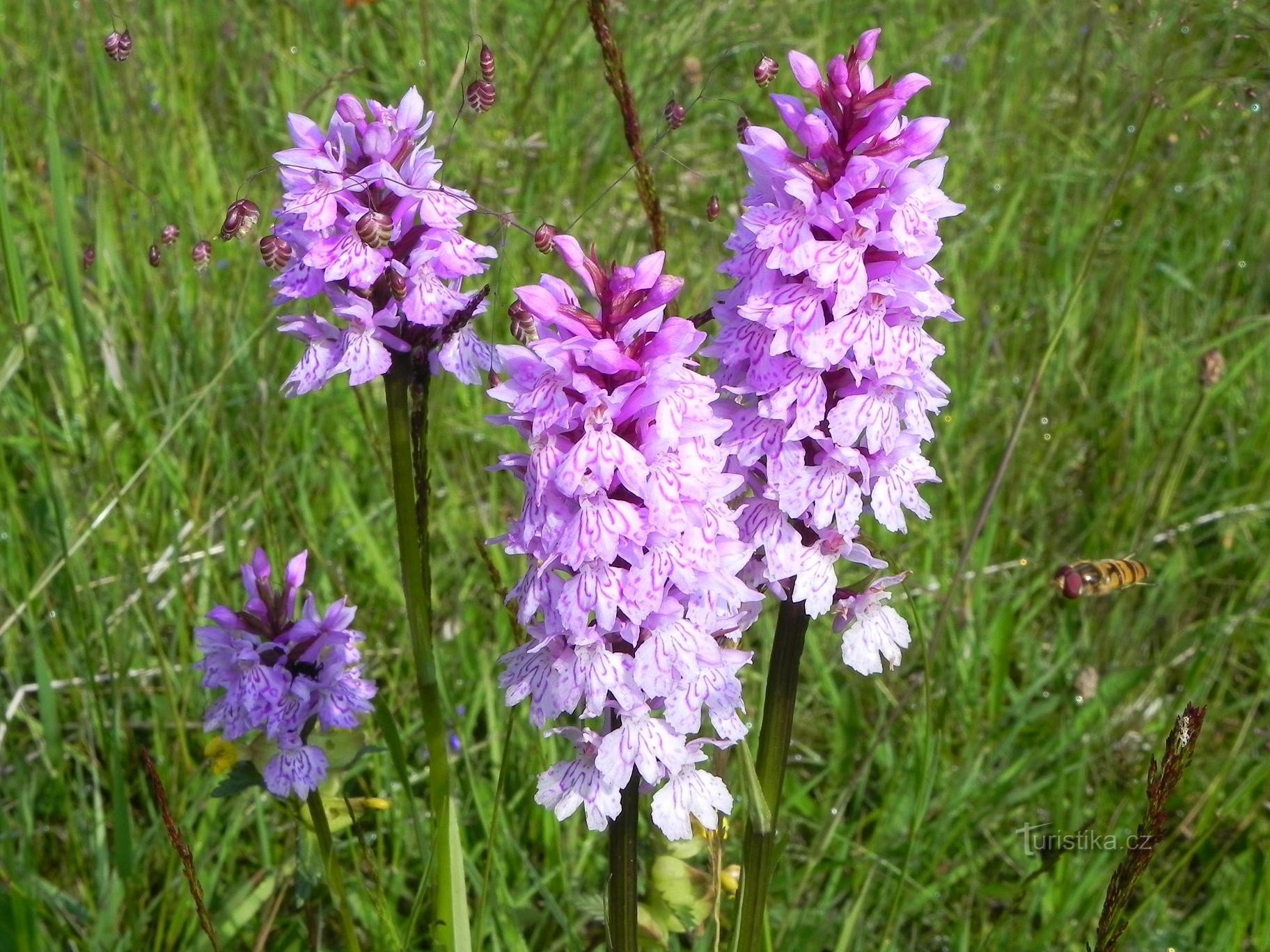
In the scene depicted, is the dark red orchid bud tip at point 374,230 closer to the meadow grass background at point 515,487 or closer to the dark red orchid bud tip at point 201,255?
the dark red orchid bud tip at point 201,255

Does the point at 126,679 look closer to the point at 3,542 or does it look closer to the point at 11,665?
the point at 11,665

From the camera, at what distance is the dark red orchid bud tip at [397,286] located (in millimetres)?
1473

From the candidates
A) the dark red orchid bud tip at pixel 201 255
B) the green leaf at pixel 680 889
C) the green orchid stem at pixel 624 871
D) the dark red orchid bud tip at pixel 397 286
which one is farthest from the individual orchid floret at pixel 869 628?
the dark red orchid bud tip at pixel 201 255

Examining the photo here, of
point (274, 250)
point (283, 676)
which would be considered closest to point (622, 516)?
point (274, 250)

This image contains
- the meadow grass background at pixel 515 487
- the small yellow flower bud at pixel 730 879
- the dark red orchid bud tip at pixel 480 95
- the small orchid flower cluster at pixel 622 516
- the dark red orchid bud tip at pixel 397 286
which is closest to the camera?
the small orchid flower cluster at pixel 622 516

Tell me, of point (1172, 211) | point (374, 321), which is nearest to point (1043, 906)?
point (374, 321)

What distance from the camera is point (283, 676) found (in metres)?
1.85

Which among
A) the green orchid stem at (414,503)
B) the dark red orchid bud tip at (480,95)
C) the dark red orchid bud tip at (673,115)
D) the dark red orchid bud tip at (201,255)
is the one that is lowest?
the green orchid stem at (414,503)

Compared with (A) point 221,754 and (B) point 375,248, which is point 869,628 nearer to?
(B) point 375,248

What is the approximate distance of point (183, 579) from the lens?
2.84 meters

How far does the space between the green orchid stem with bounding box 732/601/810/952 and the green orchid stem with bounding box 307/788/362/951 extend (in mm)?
611

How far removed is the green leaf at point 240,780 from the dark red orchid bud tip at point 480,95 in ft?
3.31

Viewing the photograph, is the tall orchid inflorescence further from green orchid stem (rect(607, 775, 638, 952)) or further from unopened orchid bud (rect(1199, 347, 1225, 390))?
unopened orchid bud (rect(1199, 347, 1225, 390))

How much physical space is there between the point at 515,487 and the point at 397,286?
1967mm
